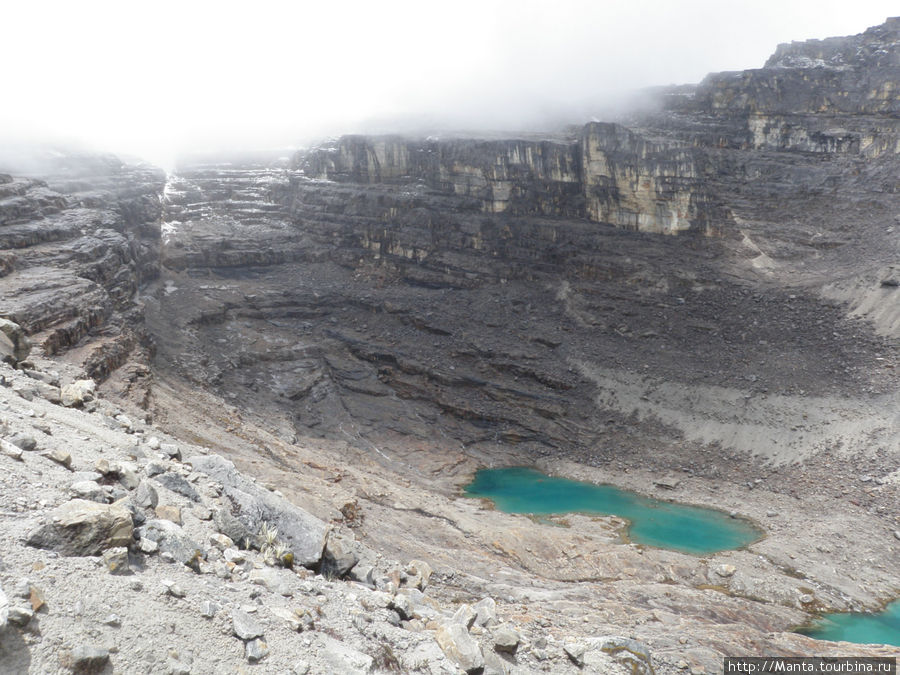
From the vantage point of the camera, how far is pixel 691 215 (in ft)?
171

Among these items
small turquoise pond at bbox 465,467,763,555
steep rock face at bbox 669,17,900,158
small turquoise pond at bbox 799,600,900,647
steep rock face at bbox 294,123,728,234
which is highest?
steep rock face at bbox 669,17,900,158

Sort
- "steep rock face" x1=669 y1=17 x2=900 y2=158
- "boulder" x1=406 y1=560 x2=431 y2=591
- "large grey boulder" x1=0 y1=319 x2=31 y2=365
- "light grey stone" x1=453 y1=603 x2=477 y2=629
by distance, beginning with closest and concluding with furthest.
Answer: "light grey stone" x1=453 y1=603 x2=477 y2=629 < "boulder" x1=406 y1=560 x2=431 y2=591 < "large grey boulder" x1=0 y1=319 x2=31 y2=365 < "steep rock face" x1=669 y1=17 x2=900 y2=158

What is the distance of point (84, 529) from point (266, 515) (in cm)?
429

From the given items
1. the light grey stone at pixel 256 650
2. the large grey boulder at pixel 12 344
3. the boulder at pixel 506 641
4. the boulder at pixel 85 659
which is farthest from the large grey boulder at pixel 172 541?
the large grey boulder at pixel 12 344

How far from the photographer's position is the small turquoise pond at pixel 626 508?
3189 cm

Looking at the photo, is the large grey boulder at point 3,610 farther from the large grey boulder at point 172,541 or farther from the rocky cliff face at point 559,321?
the rocky cliff face at point 559,321

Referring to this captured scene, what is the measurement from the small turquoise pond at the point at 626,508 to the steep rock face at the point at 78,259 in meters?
26.5

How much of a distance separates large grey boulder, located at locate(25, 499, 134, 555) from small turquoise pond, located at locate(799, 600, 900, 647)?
26443 mm

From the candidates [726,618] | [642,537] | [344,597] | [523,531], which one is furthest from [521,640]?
[642,537]

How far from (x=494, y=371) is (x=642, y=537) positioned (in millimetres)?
21148

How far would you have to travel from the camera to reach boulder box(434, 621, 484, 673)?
8.30 meters

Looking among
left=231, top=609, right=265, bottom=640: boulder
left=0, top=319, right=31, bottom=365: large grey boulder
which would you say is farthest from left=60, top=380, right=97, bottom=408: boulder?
left=231, top=609, right=265, bottom=640: boulder

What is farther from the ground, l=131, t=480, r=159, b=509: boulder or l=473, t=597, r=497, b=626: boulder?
l=131, t=480, r=159, b=509: boulder

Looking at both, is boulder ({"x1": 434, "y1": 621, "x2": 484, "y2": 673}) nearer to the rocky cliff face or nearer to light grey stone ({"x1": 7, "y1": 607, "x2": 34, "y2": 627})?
light grey stone ({"x1": 7, "y1": 607, "x2": 34, "y2": 627})
